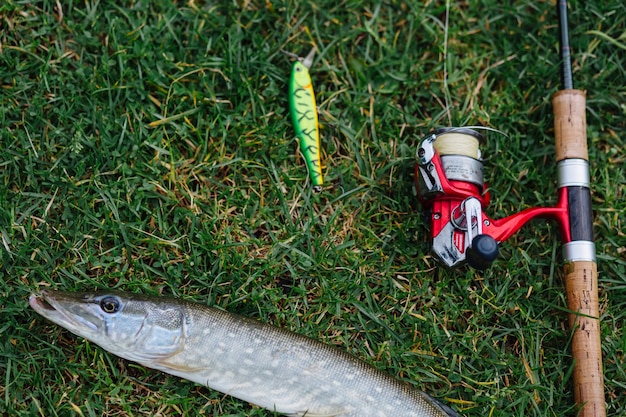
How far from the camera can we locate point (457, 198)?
319 centimetres

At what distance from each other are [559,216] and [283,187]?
1514mm

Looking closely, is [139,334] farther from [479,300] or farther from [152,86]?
[479,300]

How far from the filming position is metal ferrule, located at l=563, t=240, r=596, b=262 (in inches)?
126

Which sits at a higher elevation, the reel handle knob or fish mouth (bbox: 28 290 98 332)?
the reel handle knob

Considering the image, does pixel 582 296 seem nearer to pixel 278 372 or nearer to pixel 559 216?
pixel 559 216

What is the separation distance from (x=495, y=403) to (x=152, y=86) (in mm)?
2584

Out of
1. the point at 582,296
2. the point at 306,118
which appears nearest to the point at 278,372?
the point at 306,118

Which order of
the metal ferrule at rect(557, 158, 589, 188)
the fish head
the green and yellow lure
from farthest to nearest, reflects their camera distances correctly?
the green and yellow lure
the metal ferrule at rect(557, 158, 589, 188)
the fish head

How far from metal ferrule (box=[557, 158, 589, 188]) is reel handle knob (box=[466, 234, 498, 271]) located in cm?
68

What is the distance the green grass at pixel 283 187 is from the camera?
3215 millimetres

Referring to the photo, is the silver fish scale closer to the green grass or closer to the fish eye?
the green grass

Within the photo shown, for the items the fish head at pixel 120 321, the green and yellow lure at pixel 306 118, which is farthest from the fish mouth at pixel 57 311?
the green and yellow lure at pixel 306 118

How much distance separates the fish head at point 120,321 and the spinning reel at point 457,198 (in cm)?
141

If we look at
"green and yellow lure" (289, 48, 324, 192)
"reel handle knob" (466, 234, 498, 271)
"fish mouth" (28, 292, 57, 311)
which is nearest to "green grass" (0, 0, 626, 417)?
"green and yellow lure" (289, 48, 324, 192)
